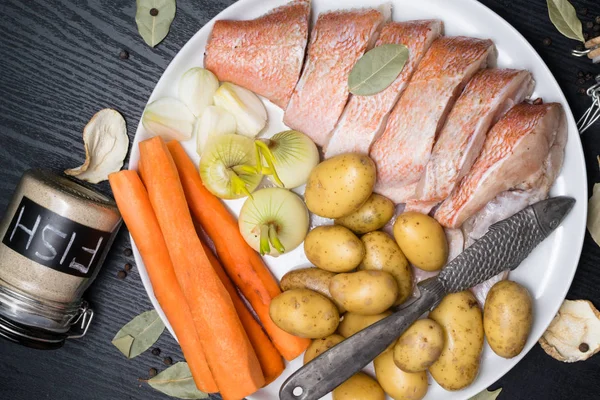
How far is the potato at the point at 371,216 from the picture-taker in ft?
4.79

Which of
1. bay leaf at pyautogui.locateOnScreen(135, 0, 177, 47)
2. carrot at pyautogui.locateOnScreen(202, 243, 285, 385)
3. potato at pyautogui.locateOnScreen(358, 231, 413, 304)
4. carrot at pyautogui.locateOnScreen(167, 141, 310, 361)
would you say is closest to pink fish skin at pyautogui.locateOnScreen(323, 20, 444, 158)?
potato at pyautogui.locateOnScreen(358, 231, 413, 304)

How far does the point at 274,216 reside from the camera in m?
1.47

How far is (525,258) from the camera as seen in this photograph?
1461 millimetres

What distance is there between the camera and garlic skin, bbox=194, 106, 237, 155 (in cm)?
150

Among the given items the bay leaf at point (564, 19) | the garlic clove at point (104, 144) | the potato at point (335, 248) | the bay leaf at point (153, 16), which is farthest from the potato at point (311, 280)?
the bay leaf at point (564, 19)

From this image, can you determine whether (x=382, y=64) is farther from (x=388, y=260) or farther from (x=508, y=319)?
(x=508, y=319)

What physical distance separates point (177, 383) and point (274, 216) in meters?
0.64

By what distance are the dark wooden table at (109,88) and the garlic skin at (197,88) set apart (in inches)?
5.8

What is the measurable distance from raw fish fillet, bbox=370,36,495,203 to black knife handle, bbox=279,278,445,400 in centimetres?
32

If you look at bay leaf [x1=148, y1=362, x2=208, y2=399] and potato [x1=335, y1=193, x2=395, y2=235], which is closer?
potato [x1=335, y1=193, x2=395, y2=235]

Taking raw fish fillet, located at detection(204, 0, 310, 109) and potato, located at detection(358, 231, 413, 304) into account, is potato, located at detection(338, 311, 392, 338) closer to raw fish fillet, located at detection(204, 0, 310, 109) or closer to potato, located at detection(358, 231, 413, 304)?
potato, located at detection(358, 231, 413, 304)

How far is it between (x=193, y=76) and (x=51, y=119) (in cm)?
49

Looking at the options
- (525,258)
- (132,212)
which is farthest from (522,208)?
(132,212)

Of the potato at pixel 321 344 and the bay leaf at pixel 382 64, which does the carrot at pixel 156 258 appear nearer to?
the potato at pixel 321 344
